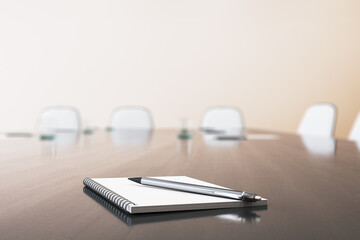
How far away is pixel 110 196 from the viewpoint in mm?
530

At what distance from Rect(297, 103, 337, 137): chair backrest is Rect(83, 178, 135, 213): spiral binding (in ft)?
8.93

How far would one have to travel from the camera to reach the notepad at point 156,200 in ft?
1.56

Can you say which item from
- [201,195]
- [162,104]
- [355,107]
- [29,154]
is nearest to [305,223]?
[201,195]

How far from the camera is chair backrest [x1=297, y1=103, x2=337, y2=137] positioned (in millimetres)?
3139

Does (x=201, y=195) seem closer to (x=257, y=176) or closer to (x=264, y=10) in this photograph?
(x=257, y=176)

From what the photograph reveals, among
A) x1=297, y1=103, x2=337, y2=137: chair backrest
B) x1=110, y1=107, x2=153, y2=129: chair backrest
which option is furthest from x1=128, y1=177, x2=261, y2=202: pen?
x1=110, y1=107, x2=153, y2=129: chair backrest

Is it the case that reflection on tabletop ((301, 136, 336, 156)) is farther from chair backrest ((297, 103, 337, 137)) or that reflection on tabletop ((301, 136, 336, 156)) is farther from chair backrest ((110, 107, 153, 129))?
chair backrest ((110, 107, 153, 129))

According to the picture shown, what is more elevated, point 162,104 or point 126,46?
point 126,46

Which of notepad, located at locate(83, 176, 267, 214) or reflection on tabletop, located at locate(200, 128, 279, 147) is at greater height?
notepad, located at locate(83, 176, 267, 214)

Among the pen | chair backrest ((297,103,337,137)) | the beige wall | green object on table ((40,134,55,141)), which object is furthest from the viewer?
the beige wall

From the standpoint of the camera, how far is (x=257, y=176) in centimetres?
79

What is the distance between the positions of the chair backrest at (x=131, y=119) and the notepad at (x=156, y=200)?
11.0ft

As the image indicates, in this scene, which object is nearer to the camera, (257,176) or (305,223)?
(305,223)

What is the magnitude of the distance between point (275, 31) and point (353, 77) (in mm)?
1113
